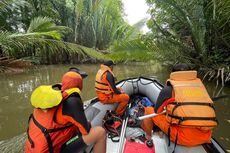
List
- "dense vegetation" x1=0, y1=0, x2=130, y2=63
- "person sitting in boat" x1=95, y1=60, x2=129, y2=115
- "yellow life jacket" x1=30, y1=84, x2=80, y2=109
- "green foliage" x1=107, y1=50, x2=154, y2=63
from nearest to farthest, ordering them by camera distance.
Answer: "yellow life jacket" x1=30, y1=84, x2=80, y2=109 < "person sitting in boat" x1=95, y1=60, x2=129, y2=115 < "green foliage" x1=107, y1=50, x2=154, y2=63 < "dense vegetation" x1=0, y1=0, x2=130, y2=63

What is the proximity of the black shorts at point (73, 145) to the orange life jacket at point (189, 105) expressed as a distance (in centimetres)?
101

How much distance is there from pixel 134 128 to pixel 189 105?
1.43 metres

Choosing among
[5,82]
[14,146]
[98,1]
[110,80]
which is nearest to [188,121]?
[110,80]

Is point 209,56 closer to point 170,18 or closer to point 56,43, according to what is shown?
point 170,18

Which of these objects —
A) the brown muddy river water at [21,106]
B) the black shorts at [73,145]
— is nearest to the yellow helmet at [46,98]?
the black shorts at [73,145]

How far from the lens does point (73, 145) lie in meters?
2.54

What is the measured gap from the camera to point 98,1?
18.3 metres

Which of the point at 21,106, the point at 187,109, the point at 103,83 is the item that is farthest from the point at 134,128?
the point at 21,106

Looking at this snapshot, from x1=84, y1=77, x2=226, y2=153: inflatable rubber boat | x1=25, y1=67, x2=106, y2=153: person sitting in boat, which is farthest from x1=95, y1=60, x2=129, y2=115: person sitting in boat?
x1=25, y1=67, x2=106, y2=153: person sitting in boat

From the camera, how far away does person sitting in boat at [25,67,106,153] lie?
2301mm

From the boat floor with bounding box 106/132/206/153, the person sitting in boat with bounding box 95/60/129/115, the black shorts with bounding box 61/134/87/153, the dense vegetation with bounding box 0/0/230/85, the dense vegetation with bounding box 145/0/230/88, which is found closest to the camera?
the black shorts with bounding box 61/134/87/153

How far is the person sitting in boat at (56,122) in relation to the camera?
2.30m

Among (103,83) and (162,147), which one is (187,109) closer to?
(162,147)

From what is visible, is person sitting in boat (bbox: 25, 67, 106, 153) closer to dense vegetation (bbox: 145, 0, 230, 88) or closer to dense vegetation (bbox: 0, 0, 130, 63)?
dense vegetation (bbox: 145, 0, 230, 88)
